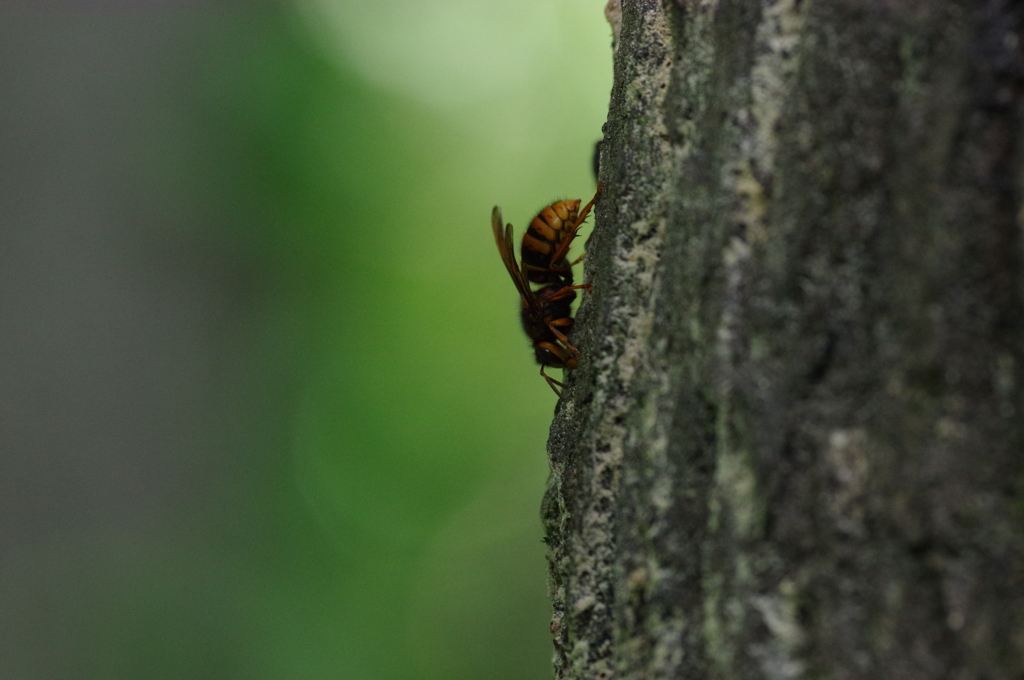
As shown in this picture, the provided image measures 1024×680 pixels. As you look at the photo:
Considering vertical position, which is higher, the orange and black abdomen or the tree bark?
A: the orange and black abdomen

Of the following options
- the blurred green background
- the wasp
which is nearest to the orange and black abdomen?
the wasp

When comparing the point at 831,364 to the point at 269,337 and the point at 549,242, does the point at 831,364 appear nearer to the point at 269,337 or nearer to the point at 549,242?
the point at 549,242

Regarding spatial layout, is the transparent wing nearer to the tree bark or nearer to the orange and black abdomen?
the orange and black abdomen

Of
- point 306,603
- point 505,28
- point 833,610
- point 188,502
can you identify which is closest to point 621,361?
point 833,610

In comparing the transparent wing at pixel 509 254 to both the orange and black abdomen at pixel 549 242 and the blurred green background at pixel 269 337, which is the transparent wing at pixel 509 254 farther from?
the blurred green background at pixel 269 337

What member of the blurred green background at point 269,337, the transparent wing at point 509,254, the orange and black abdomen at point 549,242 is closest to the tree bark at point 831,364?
the transparent wing at point 509,254
